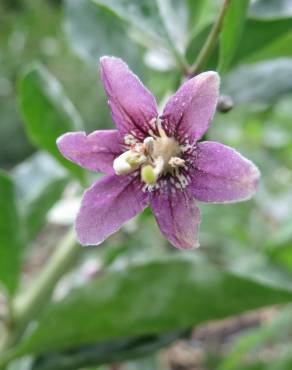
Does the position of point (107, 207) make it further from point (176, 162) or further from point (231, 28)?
point (231, 28)

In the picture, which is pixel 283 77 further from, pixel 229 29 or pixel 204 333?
pixel 204 333

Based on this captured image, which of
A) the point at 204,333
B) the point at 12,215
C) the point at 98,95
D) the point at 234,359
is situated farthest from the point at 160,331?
the point at 98,95

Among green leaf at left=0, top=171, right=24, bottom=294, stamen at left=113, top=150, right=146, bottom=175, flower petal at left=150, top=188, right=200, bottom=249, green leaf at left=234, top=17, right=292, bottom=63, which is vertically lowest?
green leaf at left=0, top=171, right=24, bottom=294

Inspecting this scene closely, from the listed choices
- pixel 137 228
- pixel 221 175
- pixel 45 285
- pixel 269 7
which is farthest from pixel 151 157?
pixel 137 228

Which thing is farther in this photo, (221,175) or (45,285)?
(45,285)

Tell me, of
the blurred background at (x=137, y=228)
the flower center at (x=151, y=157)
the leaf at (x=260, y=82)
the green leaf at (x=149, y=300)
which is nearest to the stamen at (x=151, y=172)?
the flower center at (x=151, y=157)

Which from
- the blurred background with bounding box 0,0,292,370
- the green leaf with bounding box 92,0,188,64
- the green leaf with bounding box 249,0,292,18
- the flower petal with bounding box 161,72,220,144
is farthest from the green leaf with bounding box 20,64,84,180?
the green leaf with bounding box 249,0,292,18

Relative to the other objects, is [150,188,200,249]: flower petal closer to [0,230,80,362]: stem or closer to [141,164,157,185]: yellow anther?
[141,164,157,185]: yellow anther
